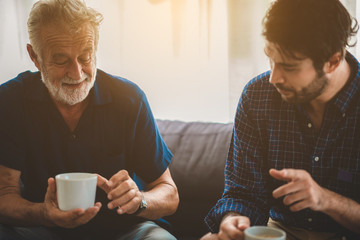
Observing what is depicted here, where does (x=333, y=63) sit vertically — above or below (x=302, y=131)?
above

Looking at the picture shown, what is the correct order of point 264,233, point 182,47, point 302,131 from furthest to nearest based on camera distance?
point 182,47
point 302,131
point 264,233

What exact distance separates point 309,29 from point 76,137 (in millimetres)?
886

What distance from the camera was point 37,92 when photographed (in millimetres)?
1704

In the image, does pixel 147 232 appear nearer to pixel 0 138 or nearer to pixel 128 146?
pixel 128 146

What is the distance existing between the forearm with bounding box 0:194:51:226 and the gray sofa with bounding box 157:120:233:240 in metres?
0.70

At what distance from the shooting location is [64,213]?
1.26m

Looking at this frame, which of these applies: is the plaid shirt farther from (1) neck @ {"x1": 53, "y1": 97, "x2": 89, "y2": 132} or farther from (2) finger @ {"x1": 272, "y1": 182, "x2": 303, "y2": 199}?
(1) neck @ {"x1": 53, "y1": 97, "x2": 89, "y2": 132}

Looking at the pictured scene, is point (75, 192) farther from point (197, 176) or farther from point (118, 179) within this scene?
point (197, 176)

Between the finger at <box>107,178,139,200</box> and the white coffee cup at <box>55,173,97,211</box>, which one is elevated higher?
the white coffee cup at <box>55,173,97,211</box>

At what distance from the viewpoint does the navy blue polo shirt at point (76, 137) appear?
1.66 metres

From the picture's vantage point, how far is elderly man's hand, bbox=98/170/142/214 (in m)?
1.36

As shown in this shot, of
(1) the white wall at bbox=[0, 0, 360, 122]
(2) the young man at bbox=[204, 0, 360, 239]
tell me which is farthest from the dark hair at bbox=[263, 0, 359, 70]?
(1) the white wall at bbox=[0, 0, 360, 122]

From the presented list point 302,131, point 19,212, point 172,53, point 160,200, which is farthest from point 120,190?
point 172,53

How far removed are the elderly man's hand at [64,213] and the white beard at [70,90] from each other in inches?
15.7
